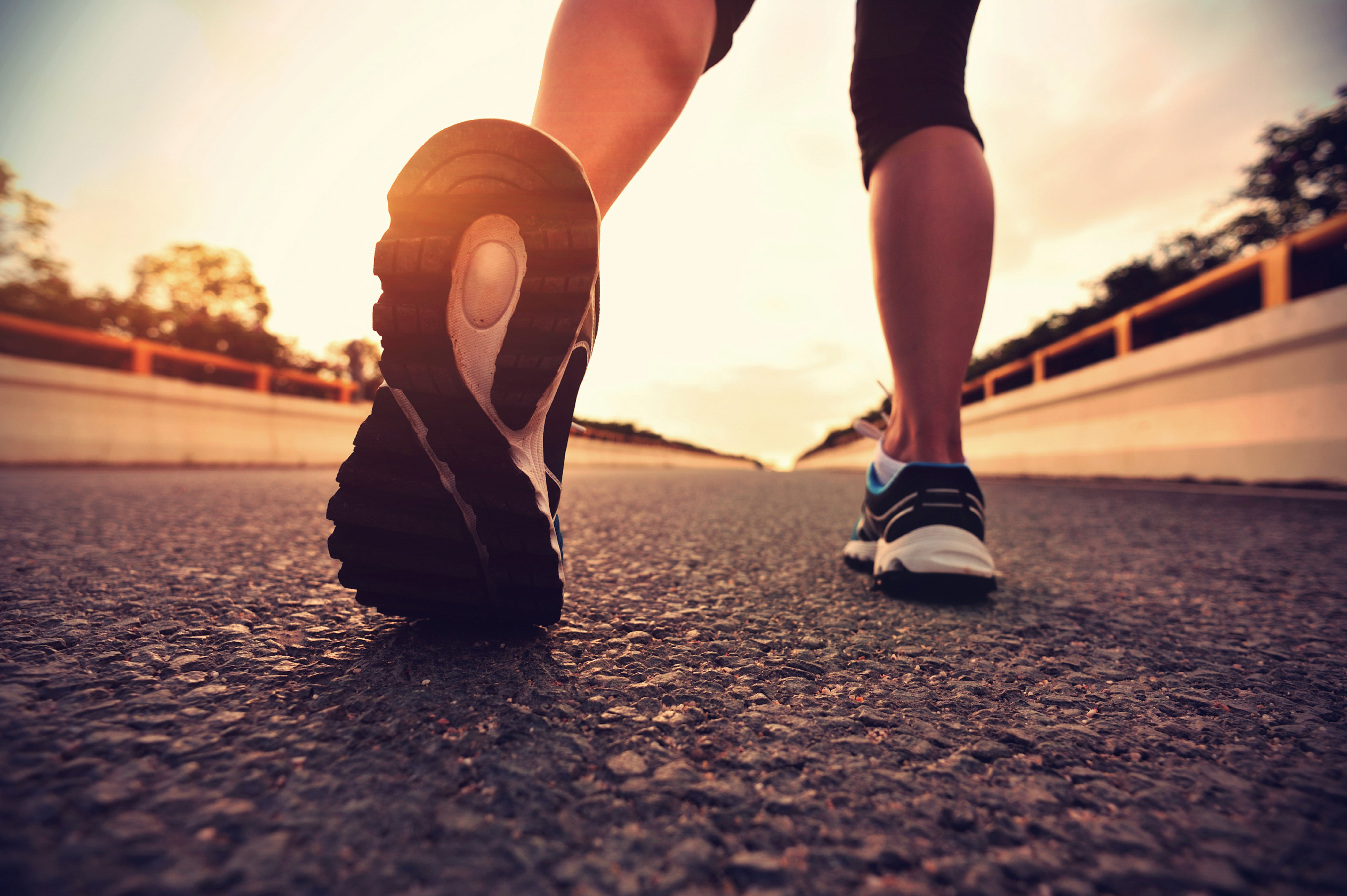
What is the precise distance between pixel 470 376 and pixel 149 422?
824 cm

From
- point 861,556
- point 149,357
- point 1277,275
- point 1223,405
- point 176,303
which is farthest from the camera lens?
point 176,303

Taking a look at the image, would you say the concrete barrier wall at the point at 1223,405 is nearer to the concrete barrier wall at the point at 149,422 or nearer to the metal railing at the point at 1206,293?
the metal railing at the point at 1206,293

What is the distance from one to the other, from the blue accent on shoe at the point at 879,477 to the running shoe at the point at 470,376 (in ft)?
2.65

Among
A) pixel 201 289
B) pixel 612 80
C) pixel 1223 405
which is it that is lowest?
pixel 1223 405

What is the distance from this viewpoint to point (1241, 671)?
2.82 ft

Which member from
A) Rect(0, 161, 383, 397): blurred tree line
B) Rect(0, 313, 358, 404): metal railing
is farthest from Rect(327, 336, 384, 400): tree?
Rect(0, 313, 358, 404): metal railing

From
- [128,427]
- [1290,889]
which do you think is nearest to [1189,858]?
[1290,889]

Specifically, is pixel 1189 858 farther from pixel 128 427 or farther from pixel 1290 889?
pixel 128 427

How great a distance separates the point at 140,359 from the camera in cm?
763

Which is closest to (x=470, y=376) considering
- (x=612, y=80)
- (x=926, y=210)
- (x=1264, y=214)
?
(x=612, y=80)

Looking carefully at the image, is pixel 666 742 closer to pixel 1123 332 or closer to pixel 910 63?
pixel 910 63

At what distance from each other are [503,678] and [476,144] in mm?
708

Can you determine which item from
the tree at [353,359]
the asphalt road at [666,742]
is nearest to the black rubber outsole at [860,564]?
the asphalt road at [666,742]

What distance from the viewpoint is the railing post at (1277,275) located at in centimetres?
326
